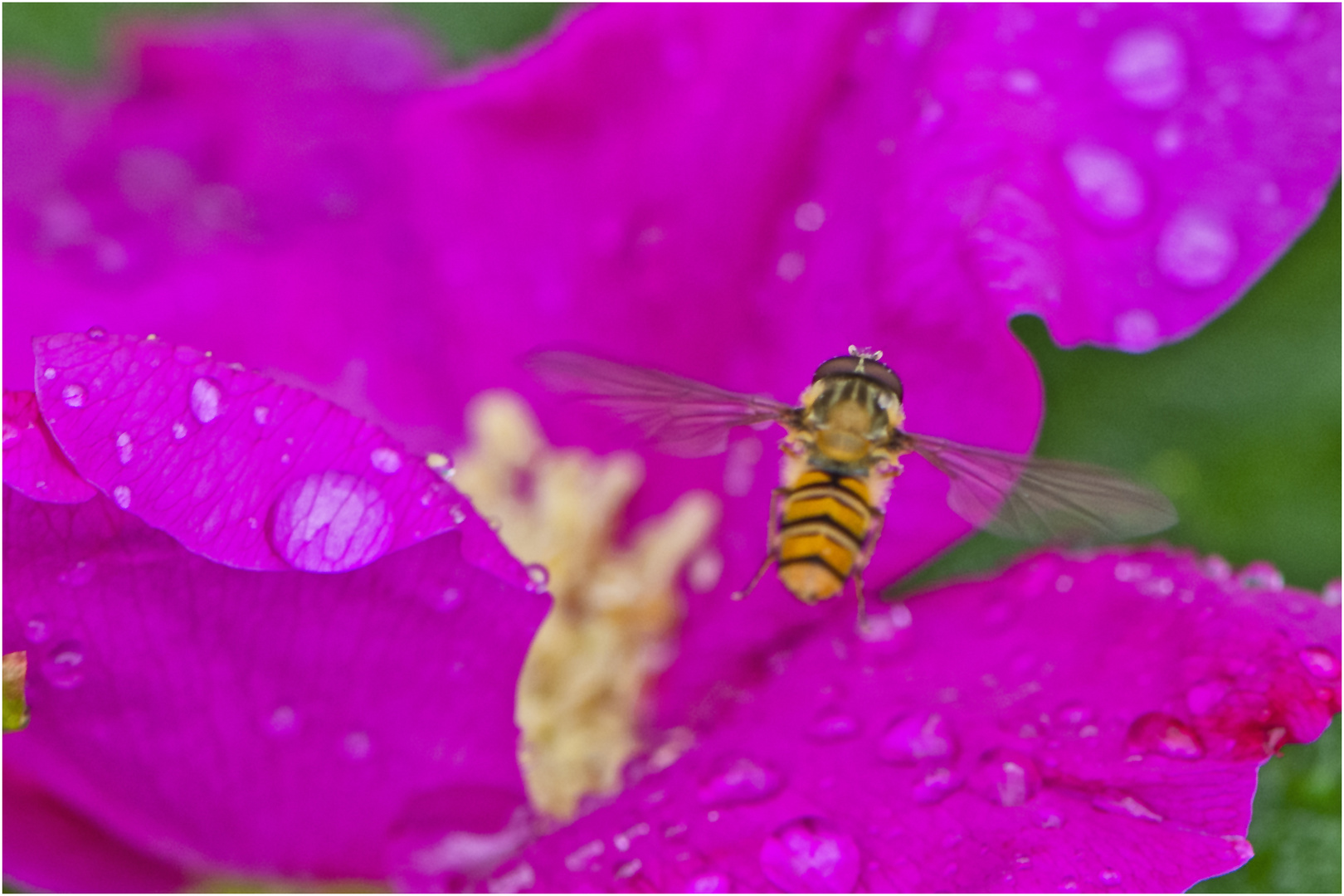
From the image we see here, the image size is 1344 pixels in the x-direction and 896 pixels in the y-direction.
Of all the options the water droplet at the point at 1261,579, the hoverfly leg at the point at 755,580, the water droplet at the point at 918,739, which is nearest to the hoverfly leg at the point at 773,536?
the hoverfly leg at the point at 755,580

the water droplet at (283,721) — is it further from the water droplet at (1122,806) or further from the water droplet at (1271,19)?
the water droplet at (1271,19)

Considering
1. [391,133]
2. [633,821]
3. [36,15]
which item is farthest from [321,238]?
[633,821]

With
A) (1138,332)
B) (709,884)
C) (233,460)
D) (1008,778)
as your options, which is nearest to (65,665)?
(233,460)

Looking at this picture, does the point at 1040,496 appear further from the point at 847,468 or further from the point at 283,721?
the point at 283,721

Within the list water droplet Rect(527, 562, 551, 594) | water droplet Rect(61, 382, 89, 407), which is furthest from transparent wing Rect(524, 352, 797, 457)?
water droplet Rect(61, 382, 89, 407)

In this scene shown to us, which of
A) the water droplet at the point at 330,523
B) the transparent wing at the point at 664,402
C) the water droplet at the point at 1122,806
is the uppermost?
the transparent wing at the point at 664,402

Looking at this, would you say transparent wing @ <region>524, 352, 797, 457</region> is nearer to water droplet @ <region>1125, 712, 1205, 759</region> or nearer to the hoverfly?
the hoverfly
